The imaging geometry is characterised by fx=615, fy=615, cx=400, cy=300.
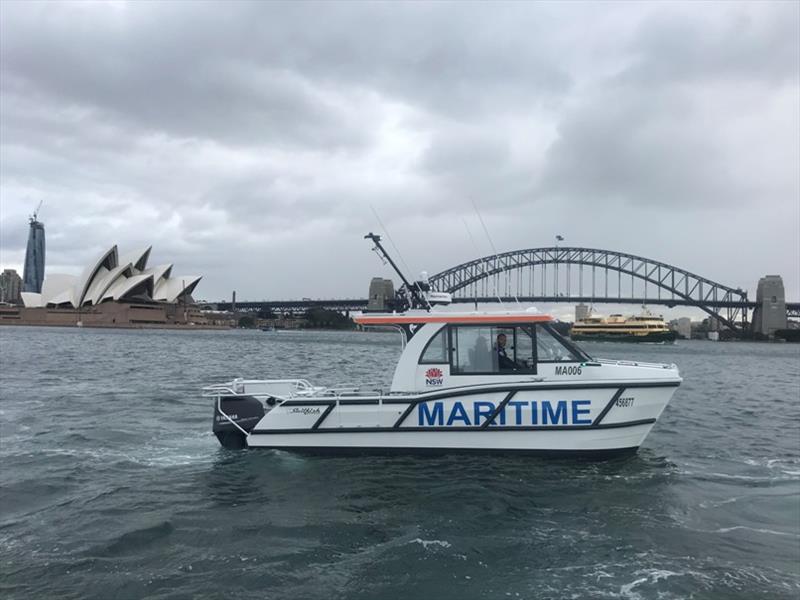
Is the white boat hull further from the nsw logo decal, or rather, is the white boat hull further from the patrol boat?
the nsw logo decal

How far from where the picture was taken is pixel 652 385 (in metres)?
10.2

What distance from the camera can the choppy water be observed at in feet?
19.9

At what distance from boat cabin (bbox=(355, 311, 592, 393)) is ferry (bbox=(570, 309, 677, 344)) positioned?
96043 millimetres

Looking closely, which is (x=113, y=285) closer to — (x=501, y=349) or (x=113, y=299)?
(x=113, y=299)

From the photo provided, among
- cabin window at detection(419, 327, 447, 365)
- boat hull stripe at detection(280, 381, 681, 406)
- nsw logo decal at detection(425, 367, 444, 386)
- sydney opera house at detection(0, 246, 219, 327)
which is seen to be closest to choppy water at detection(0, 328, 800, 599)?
boat hull stripe at detection(280, 381, 681, 406)

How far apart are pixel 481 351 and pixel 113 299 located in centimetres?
12472

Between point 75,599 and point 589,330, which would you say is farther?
point 589,330

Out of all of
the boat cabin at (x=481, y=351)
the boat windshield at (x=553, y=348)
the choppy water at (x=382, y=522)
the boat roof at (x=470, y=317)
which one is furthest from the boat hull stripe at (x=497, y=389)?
the boat roof at (x=470, y=317)

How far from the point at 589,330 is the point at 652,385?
9919 cm

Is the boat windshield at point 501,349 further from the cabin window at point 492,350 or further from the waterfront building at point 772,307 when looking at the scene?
the waterfront building at point 772,307

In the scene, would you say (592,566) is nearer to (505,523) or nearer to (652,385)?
(505,523)

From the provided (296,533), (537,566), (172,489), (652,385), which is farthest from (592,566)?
(172,489)

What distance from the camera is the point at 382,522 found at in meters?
7.75

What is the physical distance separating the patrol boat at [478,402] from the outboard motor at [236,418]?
18mm
